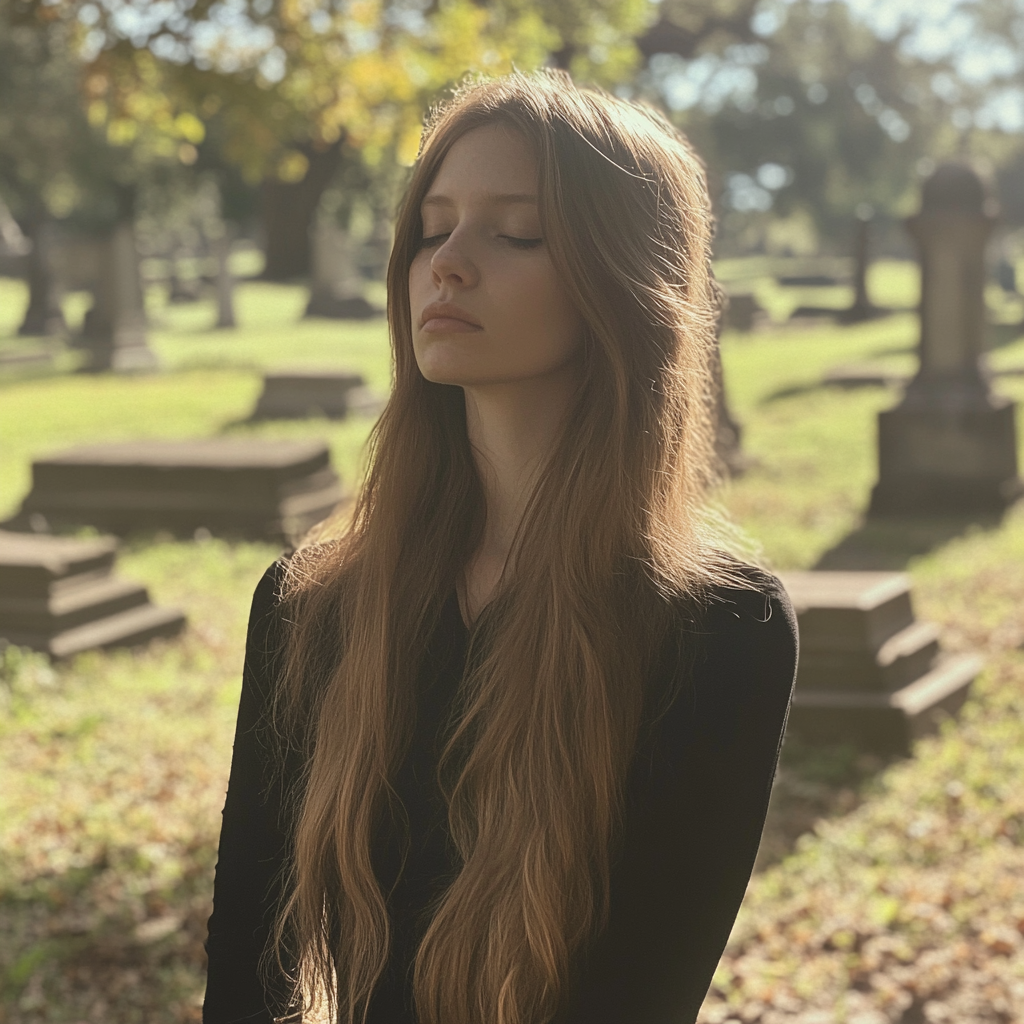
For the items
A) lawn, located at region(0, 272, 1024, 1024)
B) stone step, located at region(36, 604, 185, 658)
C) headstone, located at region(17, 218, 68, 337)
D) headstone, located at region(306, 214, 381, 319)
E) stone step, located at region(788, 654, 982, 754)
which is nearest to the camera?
lawn, located at region(0, 272, 1024, 1024)

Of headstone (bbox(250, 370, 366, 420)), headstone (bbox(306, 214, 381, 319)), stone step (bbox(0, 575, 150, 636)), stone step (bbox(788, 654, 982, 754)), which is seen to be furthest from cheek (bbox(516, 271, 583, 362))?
headstone (bbox(306, 214, 381, 319))

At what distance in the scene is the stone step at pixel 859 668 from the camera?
6816 mm

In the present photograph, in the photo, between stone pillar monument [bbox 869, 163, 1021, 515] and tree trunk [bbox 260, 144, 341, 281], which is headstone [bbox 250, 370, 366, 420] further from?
tree trunk [bbox 260, 144, 341, 281]

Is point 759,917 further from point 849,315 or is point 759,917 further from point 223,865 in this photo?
point 849,315

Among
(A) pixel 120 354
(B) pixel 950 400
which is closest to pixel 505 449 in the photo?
(B) pixel 950 400

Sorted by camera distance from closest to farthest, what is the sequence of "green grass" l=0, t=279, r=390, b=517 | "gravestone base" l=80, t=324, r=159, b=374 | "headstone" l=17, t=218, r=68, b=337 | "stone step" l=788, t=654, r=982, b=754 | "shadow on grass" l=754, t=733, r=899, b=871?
1. "shadow on grass" l=754, t=733, r=899, b=871
2. "stone step" l=788, t=654, r=982, b=754
3. "green grass" l=0, t=279, r=390, b=517
4. "gravestone base" l=80, t=324, r=159, b=374
5. "headstone" l=17, t=218, r=68, b=337

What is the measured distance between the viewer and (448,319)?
198 centimetres

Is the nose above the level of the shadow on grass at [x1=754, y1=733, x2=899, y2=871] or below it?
above

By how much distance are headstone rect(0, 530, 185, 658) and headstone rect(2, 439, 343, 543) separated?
2.51 meters

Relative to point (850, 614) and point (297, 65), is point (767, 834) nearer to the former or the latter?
point (850, 614)

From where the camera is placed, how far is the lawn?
184 inches

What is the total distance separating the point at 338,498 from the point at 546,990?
33.5 ft

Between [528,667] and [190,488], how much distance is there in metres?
10.0

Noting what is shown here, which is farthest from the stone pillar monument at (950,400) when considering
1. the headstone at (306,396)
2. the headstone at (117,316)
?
the headstone at (117,316)
